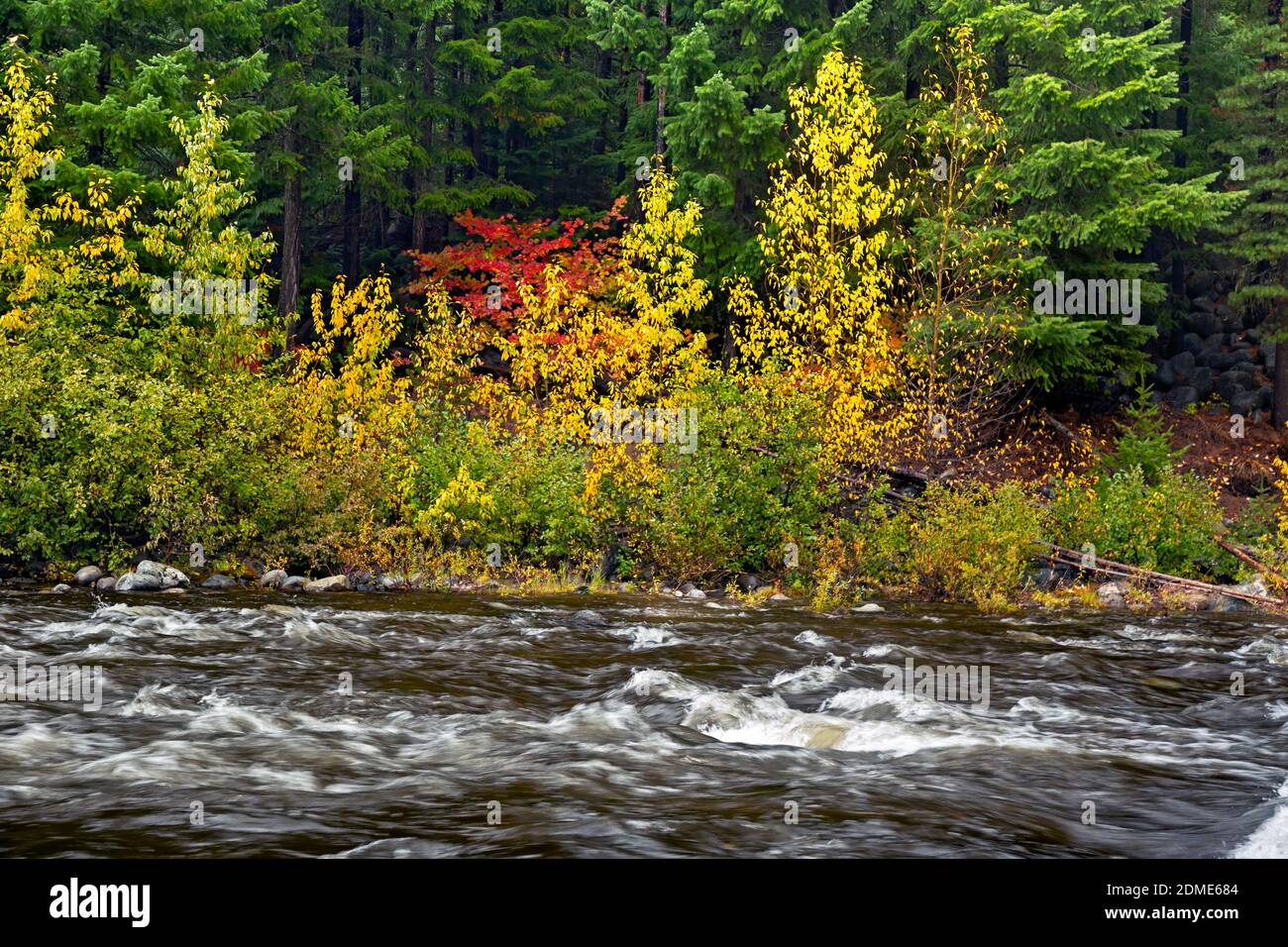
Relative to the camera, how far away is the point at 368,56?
104 ft

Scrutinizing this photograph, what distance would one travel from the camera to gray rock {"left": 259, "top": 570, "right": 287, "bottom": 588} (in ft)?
53.6

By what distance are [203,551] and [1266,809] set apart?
13.5 meters

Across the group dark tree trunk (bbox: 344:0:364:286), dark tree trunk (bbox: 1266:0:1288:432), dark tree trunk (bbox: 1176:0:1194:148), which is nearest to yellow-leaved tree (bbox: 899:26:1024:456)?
dark tree trunk (bbox: 1266:0:1288:432)

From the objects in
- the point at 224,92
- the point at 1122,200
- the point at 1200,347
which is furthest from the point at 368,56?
the point at 1200,347

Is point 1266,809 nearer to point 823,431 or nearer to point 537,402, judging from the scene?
point 823,431

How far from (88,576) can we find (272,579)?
2.27 m

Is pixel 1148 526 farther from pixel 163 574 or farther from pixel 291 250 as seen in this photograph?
pixel 291 250

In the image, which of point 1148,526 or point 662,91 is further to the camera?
point 662,91

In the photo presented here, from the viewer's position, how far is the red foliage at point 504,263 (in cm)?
2483

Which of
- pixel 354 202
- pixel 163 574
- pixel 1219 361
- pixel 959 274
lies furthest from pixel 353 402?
pixel 1219 361

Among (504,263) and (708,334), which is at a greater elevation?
(504,263)

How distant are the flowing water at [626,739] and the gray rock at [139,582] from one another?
1226 mm

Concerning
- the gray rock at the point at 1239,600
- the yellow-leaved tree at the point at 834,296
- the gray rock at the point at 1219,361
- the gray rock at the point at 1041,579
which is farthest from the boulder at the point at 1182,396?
the gray rock at the point at 1041,579

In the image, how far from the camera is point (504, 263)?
83.7 ft
